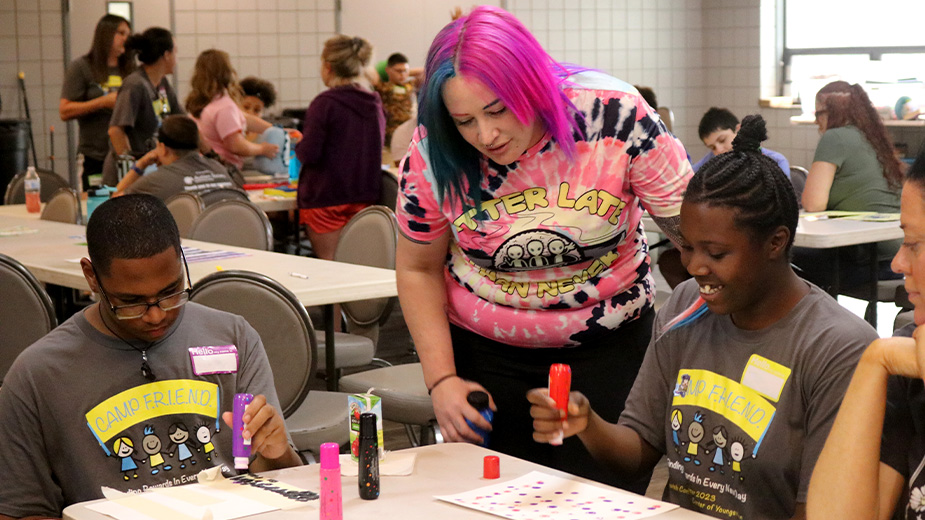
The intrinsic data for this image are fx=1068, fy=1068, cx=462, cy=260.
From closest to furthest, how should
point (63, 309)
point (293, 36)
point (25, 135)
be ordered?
point (63, 309), point (25, 135), point (293, 36)

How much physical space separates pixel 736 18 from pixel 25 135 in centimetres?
664

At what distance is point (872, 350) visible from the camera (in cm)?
148

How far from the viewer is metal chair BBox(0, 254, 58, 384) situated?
3.30 metres

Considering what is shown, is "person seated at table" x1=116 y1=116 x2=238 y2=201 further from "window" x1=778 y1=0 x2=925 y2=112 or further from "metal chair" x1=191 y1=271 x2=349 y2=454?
"window" x1=778 y1=0 x2=925 y2=112

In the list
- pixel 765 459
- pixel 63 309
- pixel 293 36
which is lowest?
pixel 63 309

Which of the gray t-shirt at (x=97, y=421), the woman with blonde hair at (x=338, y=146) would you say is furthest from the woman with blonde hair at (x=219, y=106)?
the gray t-shirt at (x=97, y=421)

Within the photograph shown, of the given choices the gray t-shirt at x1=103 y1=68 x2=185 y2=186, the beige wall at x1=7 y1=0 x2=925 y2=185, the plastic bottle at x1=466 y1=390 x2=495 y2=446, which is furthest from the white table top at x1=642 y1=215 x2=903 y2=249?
the beige wall at x1=7 y1=0 x2=925 y2=185

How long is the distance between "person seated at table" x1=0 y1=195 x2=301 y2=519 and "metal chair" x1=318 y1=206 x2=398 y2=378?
192 centimetres

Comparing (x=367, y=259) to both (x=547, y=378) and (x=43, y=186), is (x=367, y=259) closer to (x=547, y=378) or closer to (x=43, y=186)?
(x=547, y=378)

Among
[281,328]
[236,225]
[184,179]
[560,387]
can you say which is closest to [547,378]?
[560,387]

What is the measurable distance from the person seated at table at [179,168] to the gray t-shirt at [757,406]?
Result: 4036 millimetres

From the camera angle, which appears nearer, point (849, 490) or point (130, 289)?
point (849, 490)

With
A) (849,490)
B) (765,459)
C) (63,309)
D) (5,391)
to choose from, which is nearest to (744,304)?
(765,459)

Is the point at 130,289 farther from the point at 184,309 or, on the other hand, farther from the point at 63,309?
the point at 63,309
